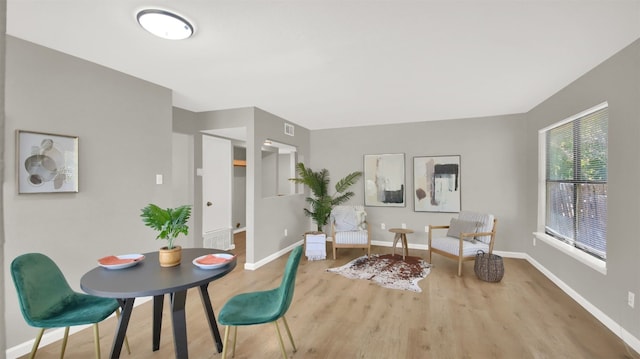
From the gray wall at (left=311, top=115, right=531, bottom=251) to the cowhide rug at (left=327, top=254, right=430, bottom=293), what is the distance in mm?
958

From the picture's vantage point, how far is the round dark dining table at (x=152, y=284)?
1.53 metres

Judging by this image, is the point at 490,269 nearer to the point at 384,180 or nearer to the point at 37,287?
the point at 384,180

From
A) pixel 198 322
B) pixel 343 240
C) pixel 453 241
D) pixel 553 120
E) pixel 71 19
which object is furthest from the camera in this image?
pixel 343 240

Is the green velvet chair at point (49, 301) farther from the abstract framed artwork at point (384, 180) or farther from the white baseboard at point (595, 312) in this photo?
the abstract framed artwork at point (384, 180)

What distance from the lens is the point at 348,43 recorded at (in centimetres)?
222

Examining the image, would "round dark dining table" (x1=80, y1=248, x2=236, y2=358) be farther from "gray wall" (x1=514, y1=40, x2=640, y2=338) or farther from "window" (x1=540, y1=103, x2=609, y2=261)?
"window" (x1=540, y1=103, x2=609, y2=261)

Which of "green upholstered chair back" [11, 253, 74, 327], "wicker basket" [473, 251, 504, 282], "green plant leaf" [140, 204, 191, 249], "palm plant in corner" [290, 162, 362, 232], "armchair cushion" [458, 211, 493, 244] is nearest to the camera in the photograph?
"green upholstered chair back" [11, 253, 74, 327]

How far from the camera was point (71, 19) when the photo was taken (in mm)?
1889

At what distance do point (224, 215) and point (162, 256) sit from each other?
10.8 feet

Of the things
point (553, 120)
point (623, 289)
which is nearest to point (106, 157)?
point (623, 289)

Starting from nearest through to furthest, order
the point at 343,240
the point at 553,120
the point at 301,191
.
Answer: the point at 553,120 < the point at 343,240 < the point at 301,191

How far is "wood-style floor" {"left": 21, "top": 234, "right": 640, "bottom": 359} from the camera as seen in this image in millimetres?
2150

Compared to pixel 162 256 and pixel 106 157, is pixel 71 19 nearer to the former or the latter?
pixel 106 157

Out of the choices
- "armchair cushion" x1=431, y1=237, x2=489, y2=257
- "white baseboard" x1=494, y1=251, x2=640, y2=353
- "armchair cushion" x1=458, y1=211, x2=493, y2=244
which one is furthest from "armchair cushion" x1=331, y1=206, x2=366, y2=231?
"white baseboard" x1=494, y1=251, x2=640, y2=353
